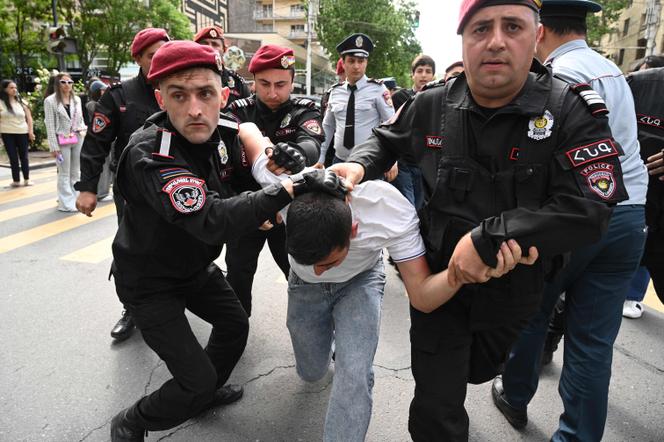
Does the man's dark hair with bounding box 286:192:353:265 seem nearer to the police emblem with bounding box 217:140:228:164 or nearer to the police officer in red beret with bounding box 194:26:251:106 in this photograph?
the police emblem with bounding box 217:140:228:164

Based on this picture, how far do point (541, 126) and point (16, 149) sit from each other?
9.39m

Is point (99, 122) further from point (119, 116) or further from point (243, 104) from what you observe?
point (243, 104)

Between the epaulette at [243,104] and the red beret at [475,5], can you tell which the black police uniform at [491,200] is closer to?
the red beret at [475,5]

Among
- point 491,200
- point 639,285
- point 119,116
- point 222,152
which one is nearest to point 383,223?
point 491,200

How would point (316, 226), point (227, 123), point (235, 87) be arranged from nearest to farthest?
1. point (316, 226)
2. point (227, 123)
3. point (235, 87)

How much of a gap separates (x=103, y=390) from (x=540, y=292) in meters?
2.49

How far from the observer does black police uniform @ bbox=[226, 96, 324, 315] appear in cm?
322

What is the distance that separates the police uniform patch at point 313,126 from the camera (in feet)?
10.5

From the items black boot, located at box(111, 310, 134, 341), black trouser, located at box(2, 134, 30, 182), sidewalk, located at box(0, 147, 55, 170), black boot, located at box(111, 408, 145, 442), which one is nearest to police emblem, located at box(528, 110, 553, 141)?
black boot, located at box(111, 408, 145, 442)

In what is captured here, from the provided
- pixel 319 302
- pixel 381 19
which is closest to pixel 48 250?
pixel 319 302

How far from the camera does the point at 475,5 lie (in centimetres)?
164

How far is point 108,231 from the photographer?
6238mm

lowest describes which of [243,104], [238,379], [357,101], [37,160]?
[238,379]

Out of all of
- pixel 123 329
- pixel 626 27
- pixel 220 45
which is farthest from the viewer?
pixel 626 27
